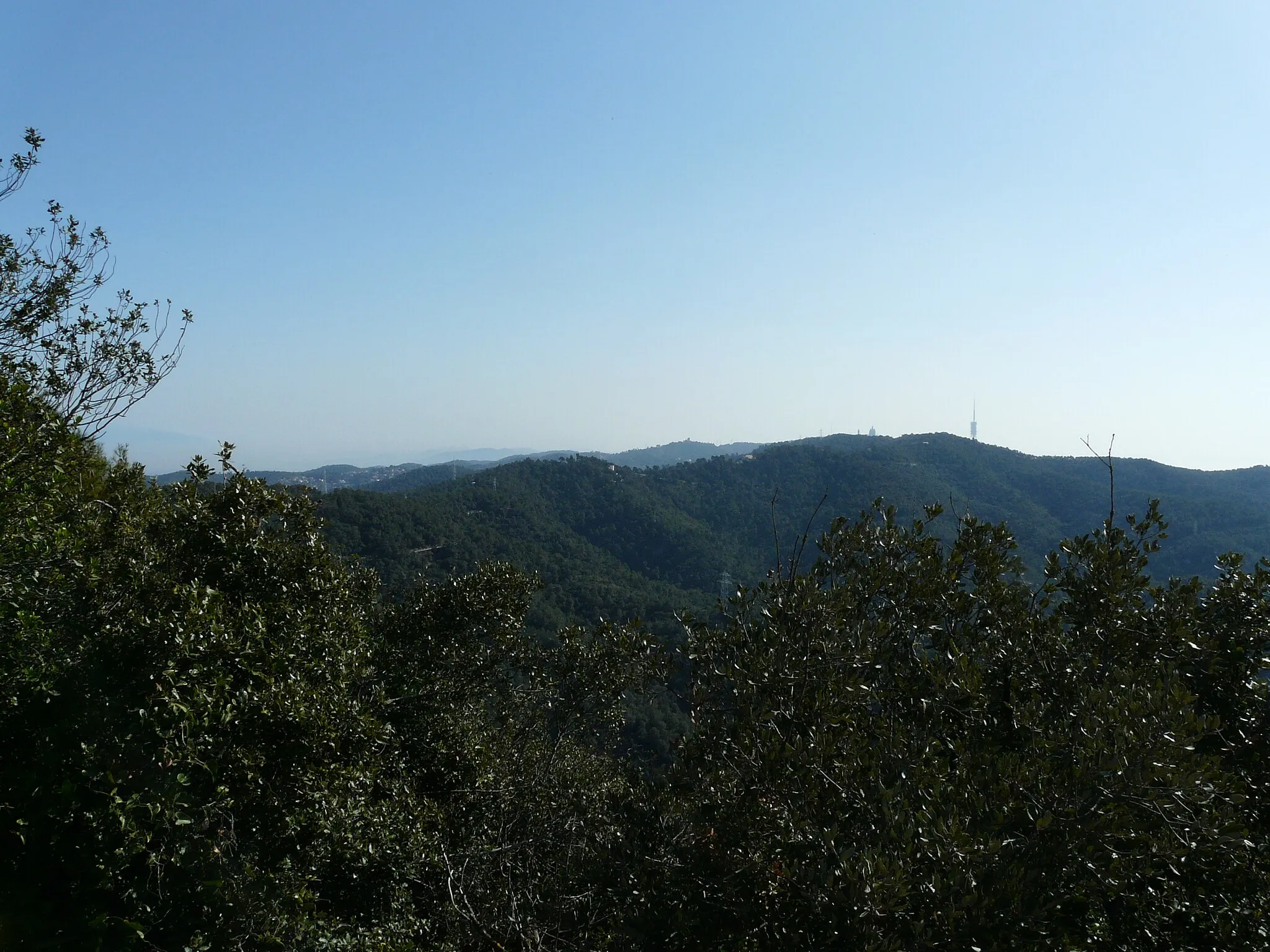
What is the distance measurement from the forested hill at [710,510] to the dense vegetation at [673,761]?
32.6 m

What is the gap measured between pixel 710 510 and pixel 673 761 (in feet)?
281

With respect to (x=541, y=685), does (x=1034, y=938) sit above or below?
above

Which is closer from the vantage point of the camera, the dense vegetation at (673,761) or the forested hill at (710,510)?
the dense vegetation at (673,761)

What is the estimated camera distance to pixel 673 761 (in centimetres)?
625

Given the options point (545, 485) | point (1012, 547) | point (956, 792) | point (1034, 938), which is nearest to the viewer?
point (1034, 938)

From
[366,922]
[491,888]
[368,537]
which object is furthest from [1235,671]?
[368,537]

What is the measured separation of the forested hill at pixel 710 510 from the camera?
49.5 m

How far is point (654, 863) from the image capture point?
14.2ft

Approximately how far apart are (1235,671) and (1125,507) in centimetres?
5650

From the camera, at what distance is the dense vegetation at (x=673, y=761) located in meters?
3.59

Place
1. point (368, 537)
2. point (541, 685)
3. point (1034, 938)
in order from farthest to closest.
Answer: point (368, 537)
point (541, 685)
point (1034, 938)

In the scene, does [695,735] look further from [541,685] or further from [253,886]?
[541,685]

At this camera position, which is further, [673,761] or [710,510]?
[710,510]

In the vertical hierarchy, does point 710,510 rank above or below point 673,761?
below
